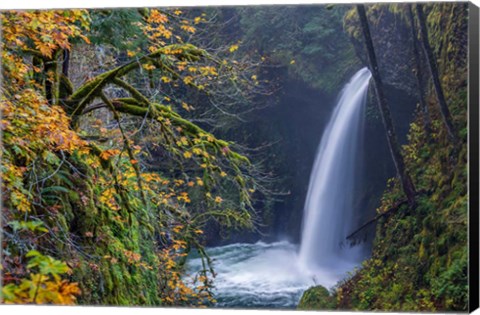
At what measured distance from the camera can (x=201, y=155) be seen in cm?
684

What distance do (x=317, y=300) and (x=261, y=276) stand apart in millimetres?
522

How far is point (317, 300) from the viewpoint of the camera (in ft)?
20.6

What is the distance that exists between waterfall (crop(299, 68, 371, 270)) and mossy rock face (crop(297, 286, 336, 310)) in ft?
0.64

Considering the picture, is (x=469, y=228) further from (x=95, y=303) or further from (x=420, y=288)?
(x=95, y=303)

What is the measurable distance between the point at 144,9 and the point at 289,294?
2.75m

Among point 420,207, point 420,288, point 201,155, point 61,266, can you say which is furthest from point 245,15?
point 61,266

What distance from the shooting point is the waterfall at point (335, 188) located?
634 centimetres

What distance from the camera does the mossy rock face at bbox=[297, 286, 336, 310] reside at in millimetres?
6227

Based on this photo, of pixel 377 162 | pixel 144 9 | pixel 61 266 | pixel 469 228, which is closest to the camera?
pixel 61 266

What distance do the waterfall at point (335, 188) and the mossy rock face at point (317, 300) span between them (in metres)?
0.20

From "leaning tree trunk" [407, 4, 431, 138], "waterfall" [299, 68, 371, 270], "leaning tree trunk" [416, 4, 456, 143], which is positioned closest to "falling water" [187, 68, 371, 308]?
"waterfall" [299, 68, 371, 270]

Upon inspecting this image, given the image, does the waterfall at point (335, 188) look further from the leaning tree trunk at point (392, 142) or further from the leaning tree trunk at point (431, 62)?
the leaning tree trunk at point (431, 62)

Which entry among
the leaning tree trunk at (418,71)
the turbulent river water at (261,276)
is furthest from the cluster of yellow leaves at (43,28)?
the leaning tree trunk at (418,71)

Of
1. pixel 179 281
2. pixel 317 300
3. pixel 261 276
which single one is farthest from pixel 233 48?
pixel 317 300
